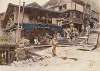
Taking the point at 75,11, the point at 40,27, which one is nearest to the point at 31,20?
the point at 40,27

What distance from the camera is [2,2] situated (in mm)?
1447

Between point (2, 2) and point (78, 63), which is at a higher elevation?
point (2, 2)

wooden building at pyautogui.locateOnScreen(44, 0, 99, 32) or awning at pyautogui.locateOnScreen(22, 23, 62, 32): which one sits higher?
wooden building at pyautogui.locateOnScreen(44, 0, 99, 32)

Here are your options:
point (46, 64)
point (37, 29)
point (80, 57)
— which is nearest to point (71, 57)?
point (80, 57)

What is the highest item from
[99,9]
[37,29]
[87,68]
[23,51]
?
[99,9]

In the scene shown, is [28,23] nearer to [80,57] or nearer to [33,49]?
[33,49]

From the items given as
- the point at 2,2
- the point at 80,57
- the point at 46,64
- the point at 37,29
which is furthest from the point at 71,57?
the point at 2,2

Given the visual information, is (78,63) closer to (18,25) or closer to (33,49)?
(33,49)

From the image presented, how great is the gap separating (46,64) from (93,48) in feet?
1.03

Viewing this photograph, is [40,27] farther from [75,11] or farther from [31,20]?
[75,11]

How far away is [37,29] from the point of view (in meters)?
1.42

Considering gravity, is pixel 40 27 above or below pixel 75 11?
below

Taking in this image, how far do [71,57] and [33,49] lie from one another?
24 centimetres

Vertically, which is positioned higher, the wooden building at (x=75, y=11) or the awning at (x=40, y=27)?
the wooden building at (x=75, y=11)
